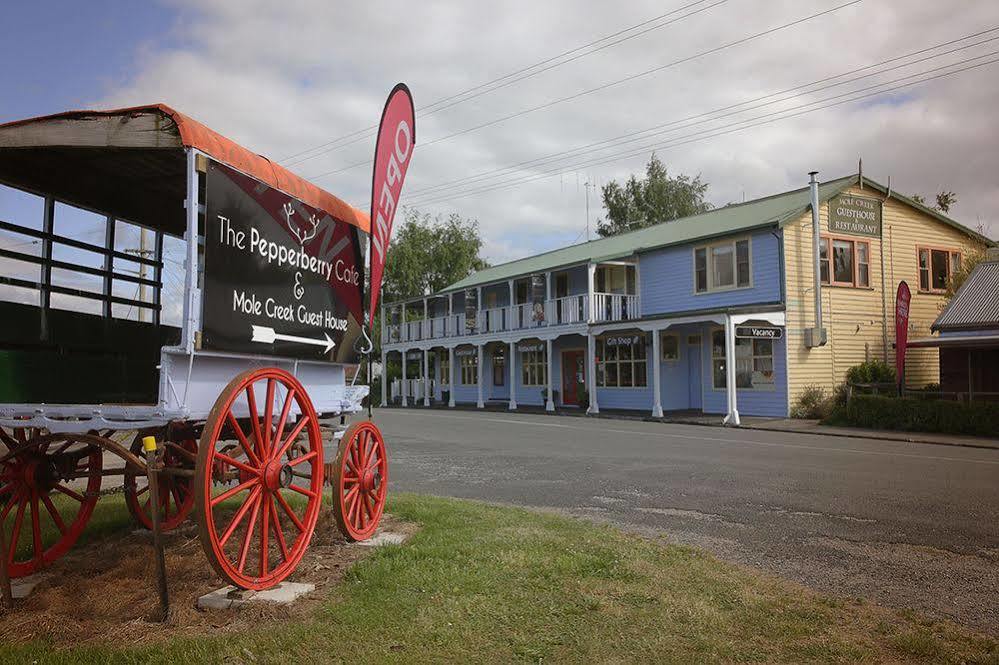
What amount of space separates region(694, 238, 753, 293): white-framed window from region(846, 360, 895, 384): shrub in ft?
13.2

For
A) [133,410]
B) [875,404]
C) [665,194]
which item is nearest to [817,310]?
[875,404]

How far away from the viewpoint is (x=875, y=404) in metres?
19.0

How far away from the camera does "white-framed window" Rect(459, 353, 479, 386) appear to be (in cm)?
3900

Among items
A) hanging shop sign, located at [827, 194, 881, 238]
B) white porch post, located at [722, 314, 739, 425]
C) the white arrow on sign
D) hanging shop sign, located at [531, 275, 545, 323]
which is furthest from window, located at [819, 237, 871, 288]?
the white arrow on sign

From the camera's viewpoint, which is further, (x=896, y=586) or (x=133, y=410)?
(x=896, y=586)

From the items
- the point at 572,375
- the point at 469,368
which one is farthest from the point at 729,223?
the point at 469,368

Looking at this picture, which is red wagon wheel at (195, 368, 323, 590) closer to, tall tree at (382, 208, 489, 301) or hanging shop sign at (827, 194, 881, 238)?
hanging shop sign at (827, 194, 881, 238)

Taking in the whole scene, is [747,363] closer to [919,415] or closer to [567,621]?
[919,415]

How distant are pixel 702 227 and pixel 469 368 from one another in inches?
657

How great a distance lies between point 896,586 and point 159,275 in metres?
6.48

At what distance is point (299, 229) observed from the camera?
229 inches

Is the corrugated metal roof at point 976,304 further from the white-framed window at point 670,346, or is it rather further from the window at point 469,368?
the window at point 469,368

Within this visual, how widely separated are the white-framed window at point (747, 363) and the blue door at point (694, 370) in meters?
0.87

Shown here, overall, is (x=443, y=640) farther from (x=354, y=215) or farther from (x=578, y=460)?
(x=578, y=460)
